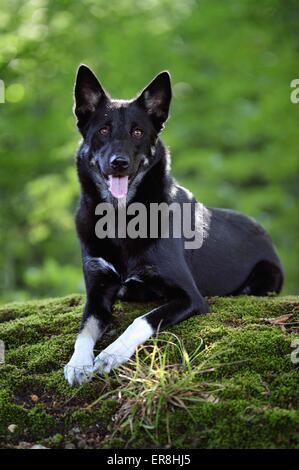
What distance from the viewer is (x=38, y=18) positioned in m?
10.4

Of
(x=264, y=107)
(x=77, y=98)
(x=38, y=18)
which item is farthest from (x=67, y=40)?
(x=77, y=98)

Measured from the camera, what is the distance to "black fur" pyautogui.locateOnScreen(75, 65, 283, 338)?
14.9ft

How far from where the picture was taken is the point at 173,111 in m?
14.1

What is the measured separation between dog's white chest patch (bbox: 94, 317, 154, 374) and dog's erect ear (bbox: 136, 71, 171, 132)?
168 cm

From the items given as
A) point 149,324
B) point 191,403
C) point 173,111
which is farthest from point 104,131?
point 173,111

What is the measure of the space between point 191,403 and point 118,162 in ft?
6.00

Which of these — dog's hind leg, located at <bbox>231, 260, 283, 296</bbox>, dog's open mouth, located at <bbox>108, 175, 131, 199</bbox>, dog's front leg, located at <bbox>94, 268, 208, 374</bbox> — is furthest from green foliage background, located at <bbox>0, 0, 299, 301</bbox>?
dog's front leg, located at <bbox>94, 268, 208, 374</bbox>

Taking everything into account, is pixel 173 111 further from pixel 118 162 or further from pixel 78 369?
pixel 78 369

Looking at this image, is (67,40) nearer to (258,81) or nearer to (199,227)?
(258,81)

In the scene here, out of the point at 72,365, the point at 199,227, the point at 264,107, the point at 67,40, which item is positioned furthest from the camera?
the point at 264,107

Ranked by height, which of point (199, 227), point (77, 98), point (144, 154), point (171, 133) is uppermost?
point (171, 133)

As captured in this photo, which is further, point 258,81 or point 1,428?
point 258,81
